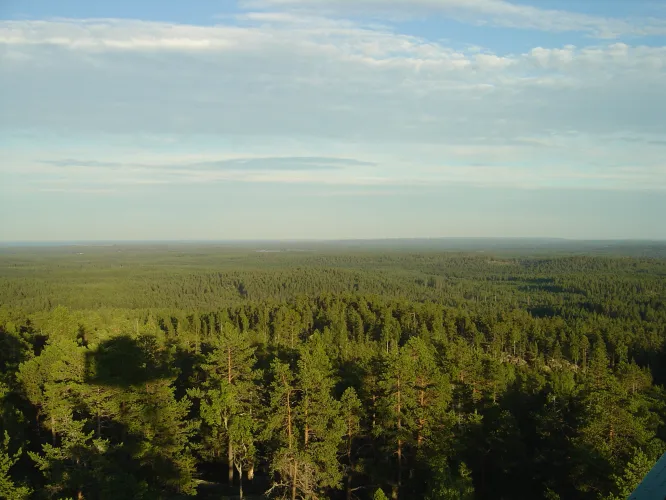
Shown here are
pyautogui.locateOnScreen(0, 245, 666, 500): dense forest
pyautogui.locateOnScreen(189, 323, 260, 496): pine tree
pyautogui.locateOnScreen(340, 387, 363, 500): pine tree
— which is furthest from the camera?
pyautogui.locateOnScreen(340, 387, 363, 500): pine tree

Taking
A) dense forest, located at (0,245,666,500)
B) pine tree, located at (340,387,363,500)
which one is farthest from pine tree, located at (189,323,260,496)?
pine tree, located at (340,387,363,500)

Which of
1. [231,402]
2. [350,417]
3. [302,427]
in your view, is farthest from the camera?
[350,417]

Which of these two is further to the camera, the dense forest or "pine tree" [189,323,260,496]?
"pine tree" [189,323,260,496]

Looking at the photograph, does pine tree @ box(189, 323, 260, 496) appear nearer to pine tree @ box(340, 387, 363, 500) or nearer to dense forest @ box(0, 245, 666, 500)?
dense forest @ box(0, 245, 666, 500)

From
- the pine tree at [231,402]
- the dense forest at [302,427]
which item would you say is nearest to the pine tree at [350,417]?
the dense forest at [302,427]

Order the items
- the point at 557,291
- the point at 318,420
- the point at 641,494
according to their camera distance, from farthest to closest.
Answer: the point at 557,291
the point at 318,420
the point at 641,494

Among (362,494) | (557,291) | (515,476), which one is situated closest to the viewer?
(515,476)

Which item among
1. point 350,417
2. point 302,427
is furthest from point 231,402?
point 350,417

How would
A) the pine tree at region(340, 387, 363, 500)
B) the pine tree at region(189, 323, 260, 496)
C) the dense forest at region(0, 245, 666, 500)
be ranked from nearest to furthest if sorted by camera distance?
the dense forest at region(0, 245, 666, 500) < the pine tree at region(189, 323, 260, 496) < the pine tree at region(340, 387, 363, 500)

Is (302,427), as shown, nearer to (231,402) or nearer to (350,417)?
(350,417)

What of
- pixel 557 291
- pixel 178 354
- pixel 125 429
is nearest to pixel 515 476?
pixel 125 429

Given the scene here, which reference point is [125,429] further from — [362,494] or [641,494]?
[641,494]
